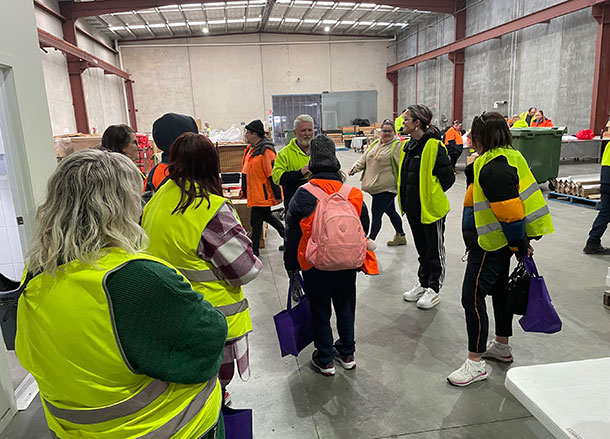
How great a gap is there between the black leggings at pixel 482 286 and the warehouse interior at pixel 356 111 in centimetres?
36

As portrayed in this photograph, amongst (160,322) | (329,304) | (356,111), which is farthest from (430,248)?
(356,111)

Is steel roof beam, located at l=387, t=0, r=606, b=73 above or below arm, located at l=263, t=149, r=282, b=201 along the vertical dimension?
above

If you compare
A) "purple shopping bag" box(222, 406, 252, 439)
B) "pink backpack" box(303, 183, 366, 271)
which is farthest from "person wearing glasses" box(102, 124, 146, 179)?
"purple shopping bag" box(222, 406, 252, 439)

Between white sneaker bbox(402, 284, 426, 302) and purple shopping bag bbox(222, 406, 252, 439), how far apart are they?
2478 millimetres

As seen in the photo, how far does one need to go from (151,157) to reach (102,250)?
906 centimetres

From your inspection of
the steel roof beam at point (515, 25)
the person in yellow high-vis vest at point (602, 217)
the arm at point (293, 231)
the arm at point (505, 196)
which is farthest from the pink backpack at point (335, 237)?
the steel roof beam at point (515, 25)

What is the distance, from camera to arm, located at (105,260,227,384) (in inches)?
39.7

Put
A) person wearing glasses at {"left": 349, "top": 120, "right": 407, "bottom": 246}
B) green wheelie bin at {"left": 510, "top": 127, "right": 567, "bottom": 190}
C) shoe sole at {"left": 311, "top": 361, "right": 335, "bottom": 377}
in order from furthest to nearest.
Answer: green wheelie bin at {"left": 510, "top": 127, "right": 567, "bottom": 190} → person wearing glasses at {"left": 349, "top": 120, "right": 407, "bottom": 246} → shoe sole at {"left": 311, "top": 361, "right": 335, "bottom": 377}

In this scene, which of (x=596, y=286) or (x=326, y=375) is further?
(x=596, y=286)

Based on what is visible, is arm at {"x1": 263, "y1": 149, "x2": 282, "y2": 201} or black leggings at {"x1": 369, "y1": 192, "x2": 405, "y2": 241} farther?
black leggings at {"x1": 369, "y1": 192, "x2": 405, "y2": 241}

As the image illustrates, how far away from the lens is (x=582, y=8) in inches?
415

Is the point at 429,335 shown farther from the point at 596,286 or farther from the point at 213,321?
the point at 213,321

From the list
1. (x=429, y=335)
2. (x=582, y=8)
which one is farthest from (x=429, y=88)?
(x=429, y=335)

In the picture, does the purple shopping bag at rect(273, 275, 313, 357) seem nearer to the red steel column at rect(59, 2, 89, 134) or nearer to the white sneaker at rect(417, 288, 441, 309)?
the white sneaker at rect(417, 288, 441, 309)
